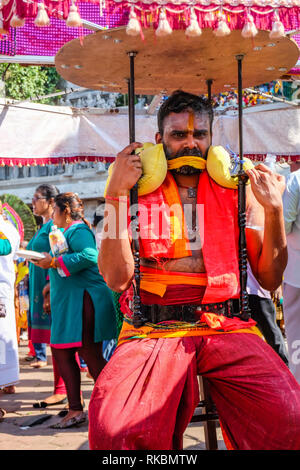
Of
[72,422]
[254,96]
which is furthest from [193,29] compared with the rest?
[254,96]

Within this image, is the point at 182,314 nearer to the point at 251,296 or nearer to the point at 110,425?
the point at 110,425

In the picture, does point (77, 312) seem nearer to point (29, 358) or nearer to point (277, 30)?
point (277, 30)

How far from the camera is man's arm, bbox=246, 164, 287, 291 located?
249 centimetres

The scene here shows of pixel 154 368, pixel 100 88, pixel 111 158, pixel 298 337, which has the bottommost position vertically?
pixel 298 337

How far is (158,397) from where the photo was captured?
2.19 metres

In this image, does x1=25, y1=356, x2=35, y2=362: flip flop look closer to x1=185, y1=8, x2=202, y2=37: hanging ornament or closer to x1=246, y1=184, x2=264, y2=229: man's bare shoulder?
x1=246, y1=184, x2=264, y2=229: man's bare shoulder

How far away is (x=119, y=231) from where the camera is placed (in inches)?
97.6

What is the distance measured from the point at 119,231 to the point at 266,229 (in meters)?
0.69

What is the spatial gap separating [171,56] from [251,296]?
2.71 meters

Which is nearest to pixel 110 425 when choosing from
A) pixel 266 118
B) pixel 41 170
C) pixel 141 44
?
pixel 141 44

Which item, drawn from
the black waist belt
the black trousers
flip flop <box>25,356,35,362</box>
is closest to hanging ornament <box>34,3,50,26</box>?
the black waist belt

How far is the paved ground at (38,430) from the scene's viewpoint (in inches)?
161

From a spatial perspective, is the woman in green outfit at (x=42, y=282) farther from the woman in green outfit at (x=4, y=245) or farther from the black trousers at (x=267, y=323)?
the black trousers at (x=267, y=323)

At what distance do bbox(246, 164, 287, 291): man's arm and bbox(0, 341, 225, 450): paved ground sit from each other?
179 cm
